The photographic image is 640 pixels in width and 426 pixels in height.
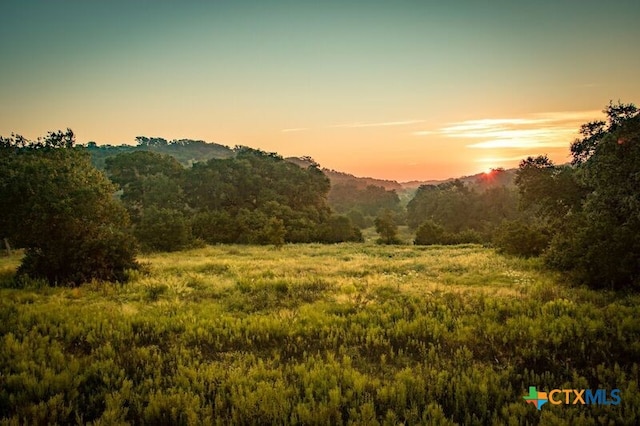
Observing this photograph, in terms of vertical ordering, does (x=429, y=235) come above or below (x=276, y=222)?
below

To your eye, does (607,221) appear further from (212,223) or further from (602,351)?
(212,223)

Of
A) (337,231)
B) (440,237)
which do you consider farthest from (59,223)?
(440,237)

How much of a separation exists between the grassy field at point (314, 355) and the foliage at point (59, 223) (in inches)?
91.1

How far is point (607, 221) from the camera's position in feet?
50.0

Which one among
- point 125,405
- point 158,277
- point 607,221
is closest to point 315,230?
point 158,277

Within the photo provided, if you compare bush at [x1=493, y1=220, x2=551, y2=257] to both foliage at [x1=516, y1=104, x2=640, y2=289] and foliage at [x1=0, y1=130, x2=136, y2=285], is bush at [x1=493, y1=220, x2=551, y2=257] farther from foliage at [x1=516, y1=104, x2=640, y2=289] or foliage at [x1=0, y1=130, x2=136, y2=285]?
foliage at [x1=0, y1=130, x2=136, y2=285]

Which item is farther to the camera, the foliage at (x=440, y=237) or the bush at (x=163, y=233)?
the foliage at (x=440, y=237)

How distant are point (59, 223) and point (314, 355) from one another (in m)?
14.8

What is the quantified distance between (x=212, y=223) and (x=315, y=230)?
13624mm

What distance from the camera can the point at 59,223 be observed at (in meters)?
17.5

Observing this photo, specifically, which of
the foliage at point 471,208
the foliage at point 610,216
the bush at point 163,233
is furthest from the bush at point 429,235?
the foliage at point 610,216

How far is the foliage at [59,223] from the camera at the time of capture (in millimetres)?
16500

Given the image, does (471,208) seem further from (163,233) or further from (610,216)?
(610,216)

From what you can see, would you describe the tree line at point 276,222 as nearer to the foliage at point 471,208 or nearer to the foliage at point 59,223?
the foliage at point 59,223
